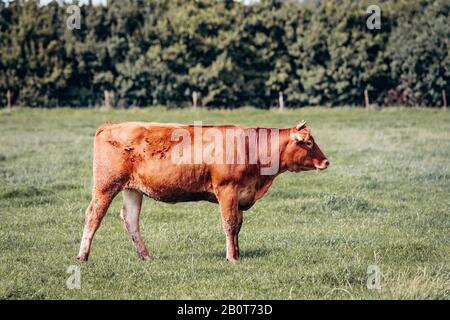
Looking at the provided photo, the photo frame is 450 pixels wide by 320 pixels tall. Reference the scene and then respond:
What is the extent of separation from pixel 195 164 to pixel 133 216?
1180mm

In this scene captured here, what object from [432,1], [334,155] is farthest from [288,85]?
[334,155]

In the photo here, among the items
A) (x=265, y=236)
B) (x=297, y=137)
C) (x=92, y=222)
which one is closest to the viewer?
(x=92, y=222)

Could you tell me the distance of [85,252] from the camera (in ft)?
33.7

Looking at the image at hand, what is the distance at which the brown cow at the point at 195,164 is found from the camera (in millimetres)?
10094

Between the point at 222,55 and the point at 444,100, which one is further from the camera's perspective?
the point at 222,55

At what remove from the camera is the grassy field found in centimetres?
891

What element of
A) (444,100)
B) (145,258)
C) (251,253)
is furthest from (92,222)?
(444,100)

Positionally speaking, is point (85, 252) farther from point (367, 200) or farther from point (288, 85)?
point (288, 85)

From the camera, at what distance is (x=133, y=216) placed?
1057cm

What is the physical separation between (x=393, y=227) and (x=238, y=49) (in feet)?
122

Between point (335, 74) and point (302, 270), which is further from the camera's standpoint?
point (335, 74)

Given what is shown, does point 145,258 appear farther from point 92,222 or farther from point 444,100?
point 444,100

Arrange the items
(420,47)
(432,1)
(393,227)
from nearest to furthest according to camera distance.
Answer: (393,227) < (420,47) < (432,1)

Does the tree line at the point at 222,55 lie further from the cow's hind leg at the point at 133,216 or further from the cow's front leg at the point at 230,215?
the cow's front leg at the point at 230,215
